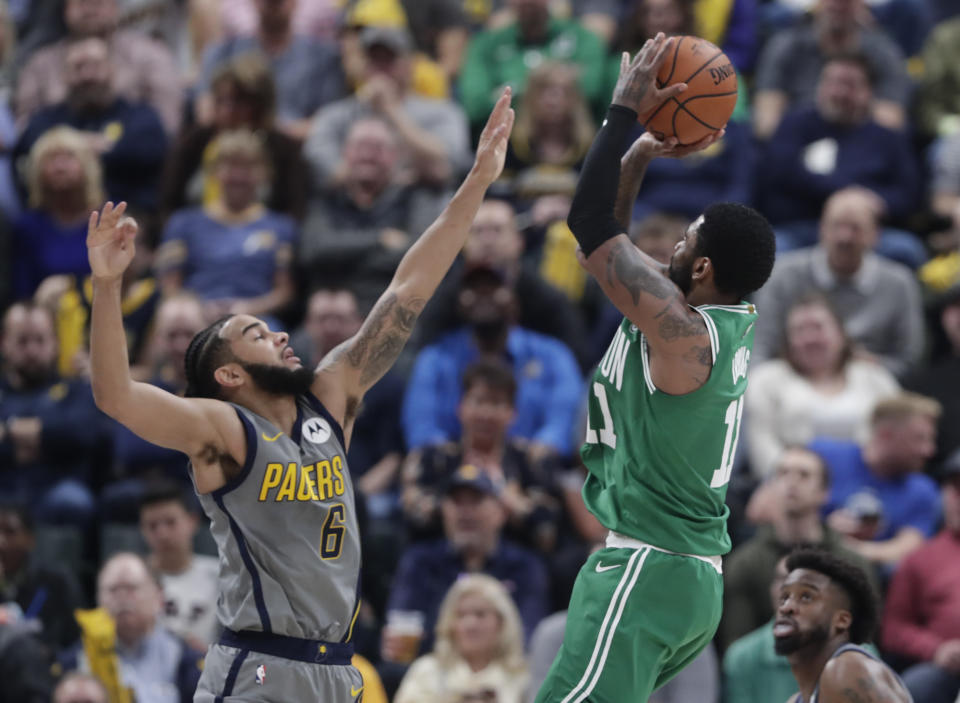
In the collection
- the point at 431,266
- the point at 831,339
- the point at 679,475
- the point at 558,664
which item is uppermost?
the point at 831,339

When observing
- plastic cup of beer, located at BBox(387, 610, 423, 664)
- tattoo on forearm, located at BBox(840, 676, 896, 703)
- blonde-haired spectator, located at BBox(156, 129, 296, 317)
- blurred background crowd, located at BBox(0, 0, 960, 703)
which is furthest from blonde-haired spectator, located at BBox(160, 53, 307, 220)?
tattoo on forearm, located at BBox(840, 676, 896, 703)

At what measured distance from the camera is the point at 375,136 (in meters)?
11.6

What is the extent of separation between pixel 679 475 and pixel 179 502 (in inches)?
191

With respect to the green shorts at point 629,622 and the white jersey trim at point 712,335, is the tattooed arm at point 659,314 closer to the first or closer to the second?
the white jersey trim at point 712,335

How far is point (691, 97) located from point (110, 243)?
2.18 m

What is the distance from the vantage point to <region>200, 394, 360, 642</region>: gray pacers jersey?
18.5ft

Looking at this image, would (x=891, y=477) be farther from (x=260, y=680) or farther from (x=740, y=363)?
(x=260, y=680)

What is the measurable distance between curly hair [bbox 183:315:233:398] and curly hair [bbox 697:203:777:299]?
72.2 inches

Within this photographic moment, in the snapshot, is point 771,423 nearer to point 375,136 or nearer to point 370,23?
point 375,136

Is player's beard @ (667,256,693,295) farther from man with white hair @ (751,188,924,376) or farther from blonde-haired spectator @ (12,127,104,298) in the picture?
blonde-haired spectator @ (12,127,104,298)

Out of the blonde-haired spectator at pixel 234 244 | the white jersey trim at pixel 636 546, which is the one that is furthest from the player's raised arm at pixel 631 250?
the blonde-haired spectator at pixel 234 244

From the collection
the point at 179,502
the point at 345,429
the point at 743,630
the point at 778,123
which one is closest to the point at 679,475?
the point at 345,429

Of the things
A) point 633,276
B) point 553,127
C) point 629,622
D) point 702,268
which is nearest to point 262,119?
point 553,127

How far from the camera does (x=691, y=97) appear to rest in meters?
5.76
